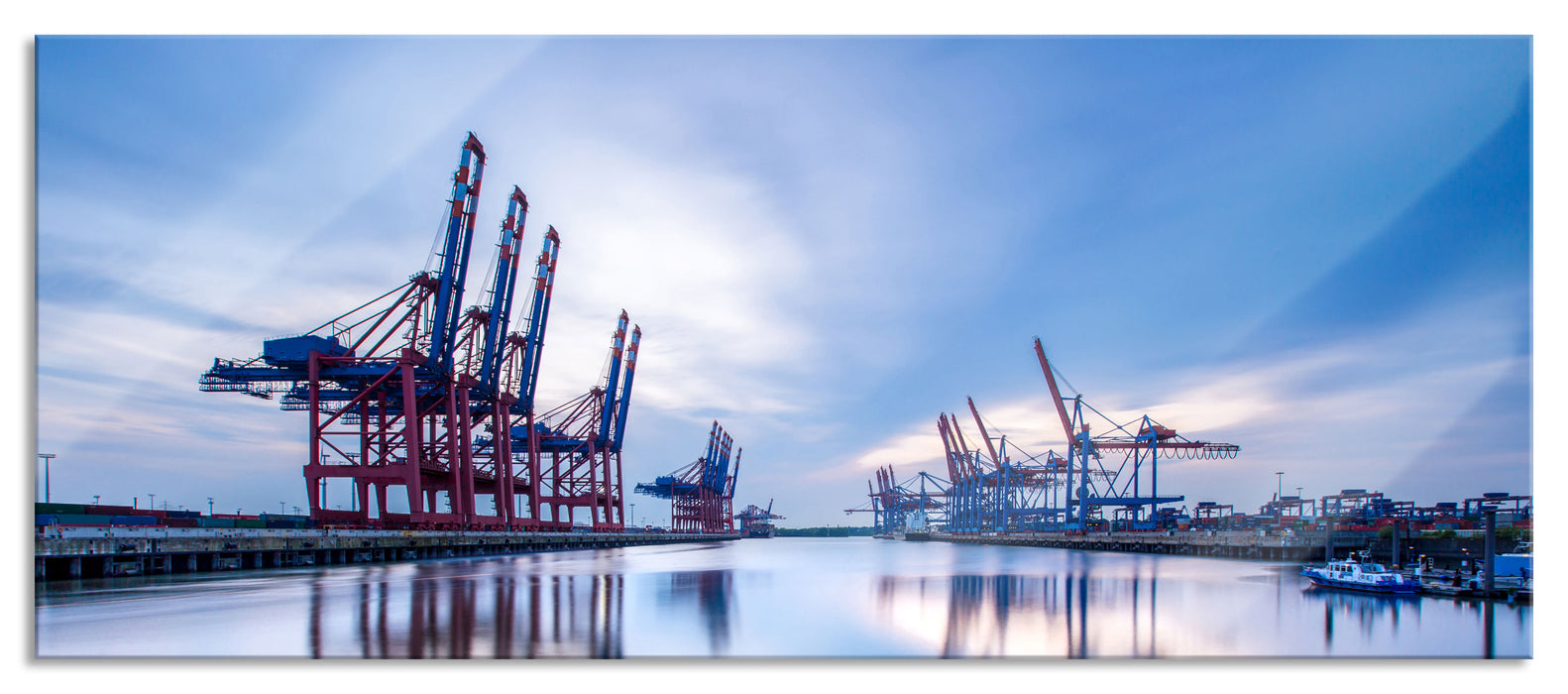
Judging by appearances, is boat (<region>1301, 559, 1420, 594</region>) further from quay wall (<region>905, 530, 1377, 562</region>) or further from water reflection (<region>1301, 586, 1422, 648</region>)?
quay wall (<region>905, 530, 1377, 562</region>)

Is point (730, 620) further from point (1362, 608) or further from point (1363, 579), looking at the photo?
point (1363, 579)

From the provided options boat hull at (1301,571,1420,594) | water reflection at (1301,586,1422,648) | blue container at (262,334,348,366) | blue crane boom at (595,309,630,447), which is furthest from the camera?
blue crane boom at (595,309,630,447)

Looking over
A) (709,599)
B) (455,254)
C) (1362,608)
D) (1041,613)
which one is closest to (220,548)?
(709,599)

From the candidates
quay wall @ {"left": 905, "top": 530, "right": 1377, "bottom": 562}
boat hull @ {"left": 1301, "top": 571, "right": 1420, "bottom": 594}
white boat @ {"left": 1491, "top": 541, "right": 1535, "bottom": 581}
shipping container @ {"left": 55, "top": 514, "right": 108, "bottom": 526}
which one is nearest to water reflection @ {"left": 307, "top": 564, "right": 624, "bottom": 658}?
shipping container @ {"left": 55, "top": 514, "right": 108, "bottom": 526}

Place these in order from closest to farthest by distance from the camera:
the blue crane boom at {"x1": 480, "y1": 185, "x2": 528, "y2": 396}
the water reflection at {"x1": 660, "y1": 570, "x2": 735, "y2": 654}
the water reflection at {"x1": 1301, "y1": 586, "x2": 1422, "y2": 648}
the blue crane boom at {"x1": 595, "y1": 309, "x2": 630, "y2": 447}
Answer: the water reflection at {"x1": 660, "y1": 570, "x2": 735, "y2": 654} < the water reflection at {"x1": 1301, "y1": 586, "x2": 1422, "y2": 648} < the blue crane boom at {"x1": 480, "y1": 185, "x2": 528, "y2": 396} < the blue crane boom at {"x1": 595, "y1": 309, "x2": 630, "y2": 447}

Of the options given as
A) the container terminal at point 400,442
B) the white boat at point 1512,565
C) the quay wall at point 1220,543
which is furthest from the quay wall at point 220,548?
the quay wall at point 1220,543

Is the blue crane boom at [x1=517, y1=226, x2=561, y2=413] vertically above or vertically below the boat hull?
above
